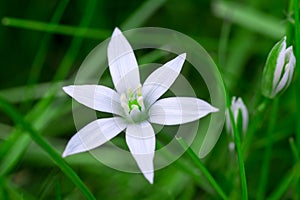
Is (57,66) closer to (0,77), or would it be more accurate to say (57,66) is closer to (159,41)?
(0,77)

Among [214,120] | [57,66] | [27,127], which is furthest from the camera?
[57,66]

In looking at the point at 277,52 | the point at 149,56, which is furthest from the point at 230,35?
the point at 277,52

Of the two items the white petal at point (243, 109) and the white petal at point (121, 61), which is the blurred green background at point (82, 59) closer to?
the white petal at point (243, 109)

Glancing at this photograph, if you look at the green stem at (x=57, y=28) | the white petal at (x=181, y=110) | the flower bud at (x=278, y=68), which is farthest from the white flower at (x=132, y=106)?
the green stem at (x=57, y=28)

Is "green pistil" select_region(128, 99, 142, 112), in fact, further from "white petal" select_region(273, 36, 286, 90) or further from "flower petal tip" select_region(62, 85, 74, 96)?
"white petal" select_region(273, 36, 286, 90)

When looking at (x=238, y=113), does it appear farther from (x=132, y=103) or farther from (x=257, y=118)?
(x=132, y=103)

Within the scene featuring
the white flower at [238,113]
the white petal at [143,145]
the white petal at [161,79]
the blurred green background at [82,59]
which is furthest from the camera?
the blurred green background at [82,59]
